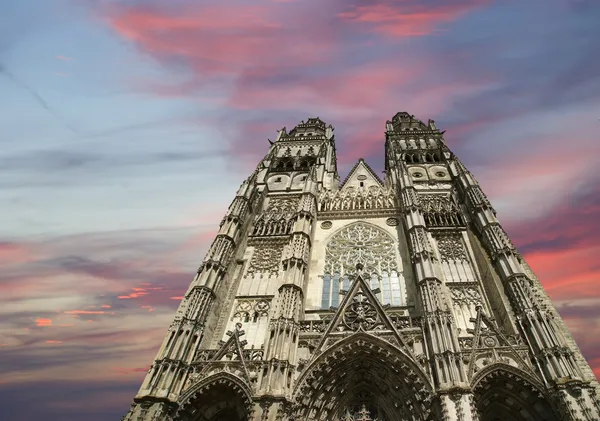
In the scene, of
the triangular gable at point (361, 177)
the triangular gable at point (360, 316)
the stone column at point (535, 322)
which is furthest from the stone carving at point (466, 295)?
the triangular gable at point (361, 177)

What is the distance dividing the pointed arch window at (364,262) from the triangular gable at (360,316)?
1.36 meters

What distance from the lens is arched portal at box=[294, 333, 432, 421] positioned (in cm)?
1532

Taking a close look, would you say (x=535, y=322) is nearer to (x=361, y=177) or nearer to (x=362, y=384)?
(x=362, y=384)

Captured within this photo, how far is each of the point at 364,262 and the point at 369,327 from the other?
5702 millimetres

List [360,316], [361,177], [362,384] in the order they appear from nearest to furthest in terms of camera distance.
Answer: [362,384], [360,316], [361,177]

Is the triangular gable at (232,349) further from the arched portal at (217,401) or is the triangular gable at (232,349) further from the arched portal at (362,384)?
the arched portal at (362,384)

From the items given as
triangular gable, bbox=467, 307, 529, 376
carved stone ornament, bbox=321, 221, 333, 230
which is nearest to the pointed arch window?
carved stone ornament, bbox=321, 221, 333, 230

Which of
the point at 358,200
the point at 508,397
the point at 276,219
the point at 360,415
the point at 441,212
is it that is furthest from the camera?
the point at 358,200

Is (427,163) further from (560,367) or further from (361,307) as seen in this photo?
(560,367)

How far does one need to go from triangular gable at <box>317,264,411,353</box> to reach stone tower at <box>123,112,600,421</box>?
7cm

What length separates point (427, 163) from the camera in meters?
31.6

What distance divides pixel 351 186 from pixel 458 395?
19.5 metres

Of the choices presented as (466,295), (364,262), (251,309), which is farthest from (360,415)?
(364,262)

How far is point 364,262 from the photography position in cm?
2267
